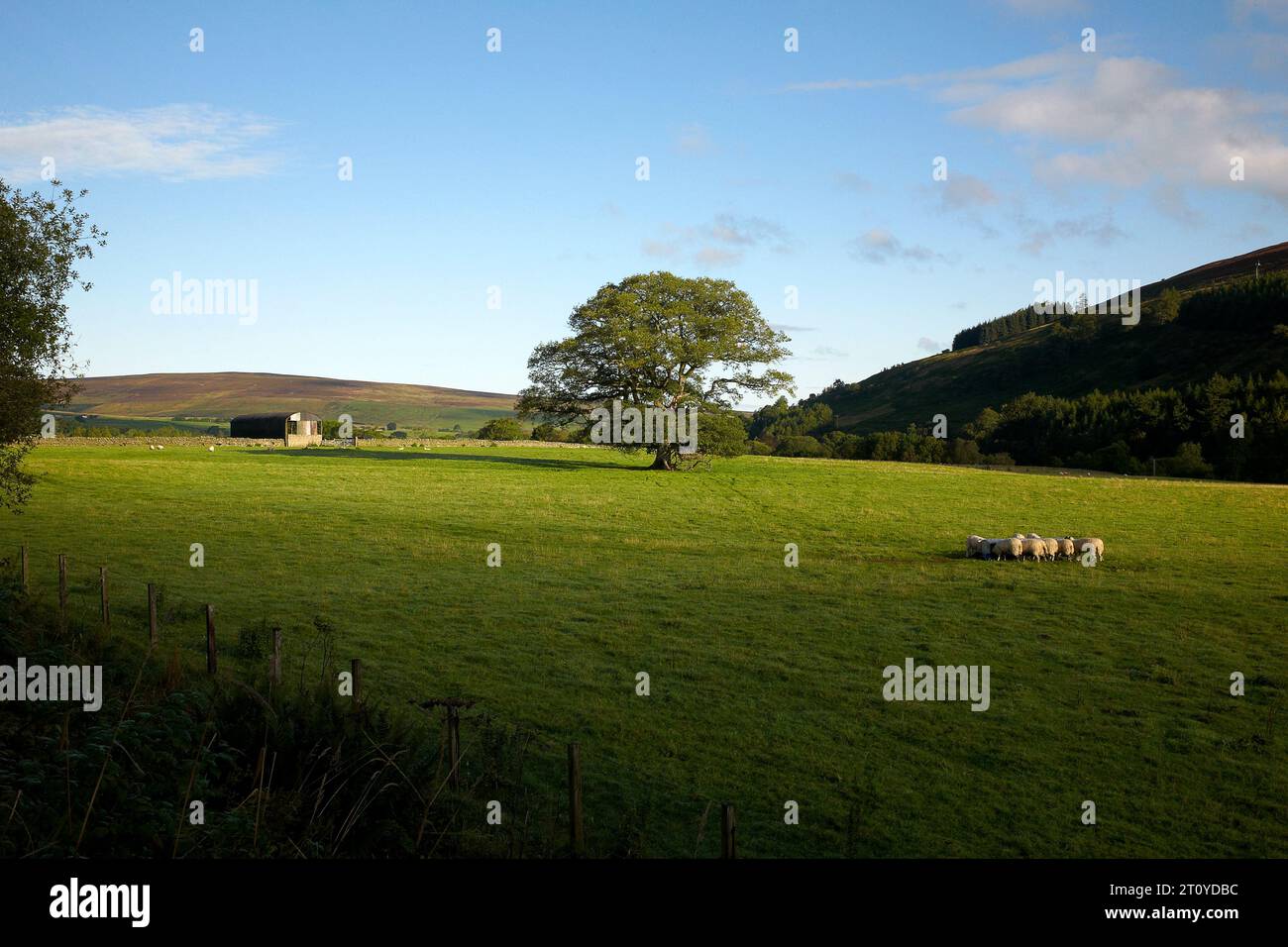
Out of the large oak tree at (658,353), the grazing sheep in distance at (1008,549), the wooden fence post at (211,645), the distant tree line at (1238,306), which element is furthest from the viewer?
the distant tree line at (1238,306)

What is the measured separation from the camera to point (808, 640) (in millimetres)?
20812

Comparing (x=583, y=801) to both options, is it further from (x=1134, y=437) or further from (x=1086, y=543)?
(x=1134, y=437)

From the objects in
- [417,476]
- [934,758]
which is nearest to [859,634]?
[934,758]

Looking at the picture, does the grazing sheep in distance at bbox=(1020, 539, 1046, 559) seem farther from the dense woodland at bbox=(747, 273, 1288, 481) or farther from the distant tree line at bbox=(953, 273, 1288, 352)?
the distant tree line at bbox=(953, 273, 1288, 352)

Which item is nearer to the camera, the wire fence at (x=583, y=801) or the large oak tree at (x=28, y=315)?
the wire fence at (x=583, y=801)

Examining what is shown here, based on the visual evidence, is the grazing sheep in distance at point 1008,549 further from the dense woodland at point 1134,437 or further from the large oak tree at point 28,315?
the dense woodland at point 1134,437

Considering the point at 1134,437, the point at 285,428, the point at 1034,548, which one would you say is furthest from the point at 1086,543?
the point at 285,428

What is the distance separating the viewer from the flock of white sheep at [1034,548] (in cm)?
3269

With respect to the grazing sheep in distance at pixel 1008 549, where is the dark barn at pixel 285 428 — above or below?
above

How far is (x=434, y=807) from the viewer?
1041 cm

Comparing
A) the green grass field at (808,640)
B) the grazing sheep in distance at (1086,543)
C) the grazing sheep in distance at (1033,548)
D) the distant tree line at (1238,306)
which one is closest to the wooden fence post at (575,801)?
the green grass field at (808,640)

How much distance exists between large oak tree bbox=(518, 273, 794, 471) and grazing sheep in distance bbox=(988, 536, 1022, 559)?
4183cm
